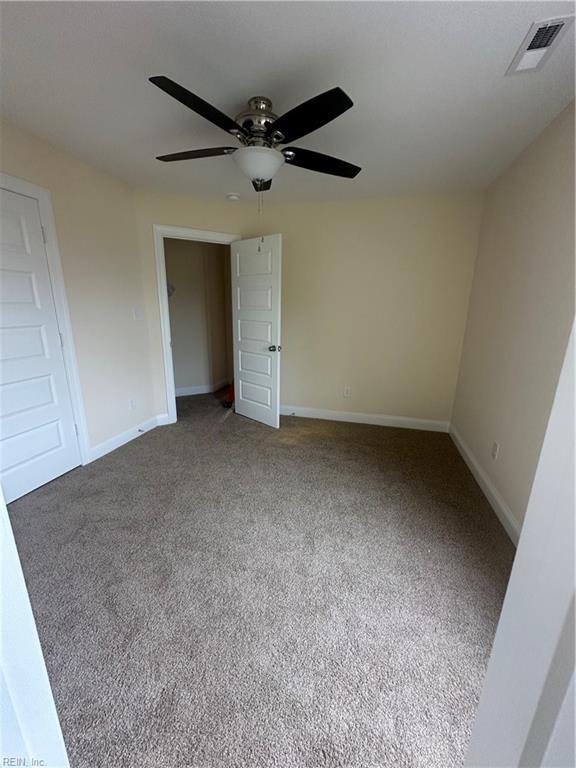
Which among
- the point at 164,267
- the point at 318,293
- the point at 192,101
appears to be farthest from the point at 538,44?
the point at 164,267

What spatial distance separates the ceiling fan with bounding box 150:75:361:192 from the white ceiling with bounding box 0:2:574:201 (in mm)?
145

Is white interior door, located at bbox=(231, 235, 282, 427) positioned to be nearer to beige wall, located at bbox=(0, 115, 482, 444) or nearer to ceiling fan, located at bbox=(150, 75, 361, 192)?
beige wall, located at bbox=(0, 115, 482, 444)

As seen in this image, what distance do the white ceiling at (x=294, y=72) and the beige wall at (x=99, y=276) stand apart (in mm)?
203

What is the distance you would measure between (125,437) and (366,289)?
2944 mm

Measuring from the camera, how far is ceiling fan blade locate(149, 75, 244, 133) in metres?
1.13

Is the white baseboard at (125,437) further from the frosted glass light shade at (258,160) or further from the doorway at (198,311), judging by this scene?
the frosted glass light shade at (258,160)

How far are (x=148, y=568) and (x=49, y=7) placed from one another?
8.02 feet

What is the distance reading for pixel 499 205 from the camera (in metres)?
2.49

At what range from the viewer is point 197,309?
452 cm

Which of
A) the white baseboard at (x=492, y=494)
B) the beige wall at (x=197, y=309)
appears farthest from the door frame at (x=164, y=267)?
the white baseboard at (x=492, y=494)

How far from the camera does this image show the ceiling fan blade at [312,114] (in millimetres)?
1209

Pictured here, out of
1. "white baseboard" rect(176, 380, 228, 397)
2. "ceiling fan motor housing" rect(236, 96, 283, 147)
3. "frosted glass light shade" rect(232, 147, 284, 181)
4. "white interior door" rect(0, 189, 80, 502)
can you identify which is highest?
"ceiling fan motor housing" rect(236, 96, 283, 147)

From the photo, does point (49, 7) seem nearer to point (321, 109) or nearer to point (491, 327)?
point (321, 109)

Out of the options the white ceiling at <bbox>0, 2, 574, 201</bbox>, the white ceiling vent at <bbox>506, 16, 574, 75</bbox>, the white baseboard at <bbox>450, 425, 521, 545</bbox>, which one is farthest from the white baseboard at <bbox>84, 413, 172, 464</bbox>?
the white ceiling vent at <bbox>506, 16, 574, 75</bbox>
